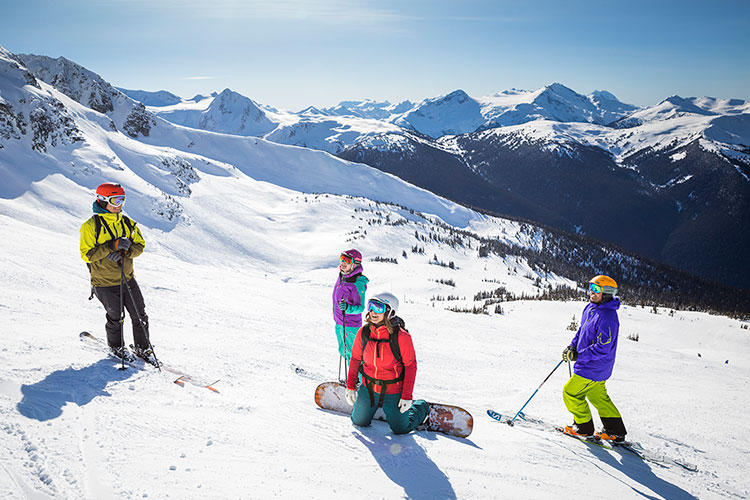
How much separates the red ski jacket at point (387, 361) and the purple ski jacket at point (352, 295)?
147cm

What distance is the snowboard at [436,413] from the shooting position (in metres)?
4.85

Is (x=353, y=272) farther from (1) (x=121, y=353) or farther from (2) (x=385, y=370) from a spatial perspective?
(1) (x=121, y=353)

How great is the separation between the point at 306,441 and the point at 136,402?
192 cm

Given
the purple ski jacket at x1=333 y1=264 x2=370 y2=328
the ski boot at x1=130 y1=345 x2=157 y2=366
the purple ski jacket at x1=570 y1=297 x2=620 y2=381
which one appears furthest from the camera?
the purple ski jacket at x1=333 y1=264 x2=370 y2=328

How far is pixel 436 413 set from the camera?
16.2 ft

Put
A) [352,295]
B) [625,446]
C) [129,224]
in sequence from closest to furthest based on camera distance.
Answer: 1. [625,446]
2. [129,224]
3. [352,295]

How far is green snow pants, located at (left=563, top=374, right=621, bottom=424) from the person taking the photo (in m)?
5.34

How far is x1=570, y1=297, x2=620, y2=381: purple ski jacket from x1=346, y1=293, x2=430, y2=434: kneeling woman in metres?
2.49

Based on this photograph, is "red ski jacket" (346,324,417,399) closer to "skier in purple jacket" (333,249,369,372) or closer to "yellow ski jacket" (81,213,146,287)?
"skier in purple jacket" (333,249,369,372)

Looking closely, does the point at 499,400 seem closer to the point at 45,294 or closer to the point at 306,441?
the point at 306,441

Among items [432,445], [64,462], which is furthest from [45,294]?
[432,445]

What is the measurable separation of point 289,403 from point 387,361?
1577 millimetres

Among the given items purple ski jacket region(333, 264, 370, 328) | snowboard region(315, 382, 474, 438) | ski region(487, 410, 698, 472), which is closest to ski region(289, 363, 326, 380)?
purple ski jacket region(333, 264, 370, 328)

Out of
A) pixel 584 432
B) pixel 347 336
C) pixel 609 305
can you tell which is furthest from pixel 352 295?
pixel 584 432
